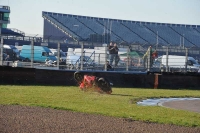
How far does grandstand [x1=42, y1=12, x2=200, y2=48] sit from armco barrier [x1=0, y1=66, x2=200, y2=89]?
1292 inches

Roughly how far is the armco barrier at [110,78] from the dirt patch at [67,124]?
7.87 metres

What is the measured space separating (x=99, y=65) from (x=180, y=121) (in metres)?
14.4

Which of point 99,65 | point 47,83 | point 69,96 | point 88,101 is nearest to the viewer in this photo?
point 88,101

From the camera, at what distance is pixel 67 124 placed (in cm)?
859

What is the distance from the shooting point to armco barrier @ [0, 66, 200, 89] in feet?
59.1

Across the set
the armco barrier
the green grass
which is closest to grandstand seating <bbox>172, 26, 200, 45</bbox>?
the armco barrier

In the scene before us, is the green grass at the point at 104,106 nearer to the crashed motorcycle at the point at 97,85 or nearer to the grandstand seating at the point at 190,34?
the crashed motorcycle at the point at 97,85

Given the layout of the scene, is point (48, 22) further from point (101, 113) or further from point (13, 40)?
point (101, 113)

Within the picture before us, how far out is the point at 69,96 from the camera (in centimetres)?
1372

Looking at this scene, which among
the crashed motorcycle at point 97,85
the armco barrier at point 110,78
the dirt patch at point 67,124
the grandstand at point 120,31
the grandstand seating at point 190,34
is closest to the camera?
the dirt patch at point 67,124

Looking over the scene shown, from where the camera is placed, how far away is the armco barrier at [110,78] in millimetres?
18013

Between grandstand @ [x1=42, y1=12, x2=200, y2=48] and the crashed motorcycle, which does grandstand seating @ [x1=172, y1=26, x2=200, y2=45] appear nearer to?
grandstand @ [x1=42, y1=12, x2=200, y2=48]

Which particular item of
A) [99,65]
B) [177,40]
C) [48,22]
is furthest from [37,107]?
[177,40]

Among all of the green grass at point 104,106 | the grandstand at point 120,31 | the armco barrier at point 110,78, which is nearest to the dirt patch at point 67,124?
the green grass at point 104,106
